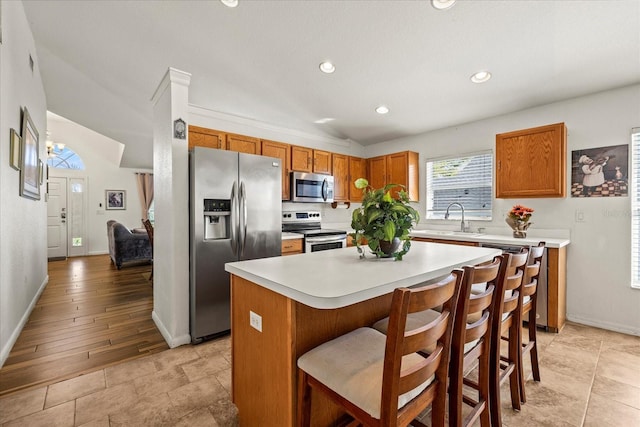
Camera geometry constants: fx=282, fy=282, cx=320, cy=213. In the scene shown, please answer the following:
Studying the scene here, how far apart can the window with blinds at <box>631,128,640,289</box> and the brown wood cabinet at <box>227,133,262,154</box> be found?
3993 millimetres

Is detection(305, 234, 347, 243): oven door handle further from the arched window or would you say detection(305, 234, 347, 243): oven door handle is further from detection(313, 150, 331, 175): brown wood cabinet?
the arched window

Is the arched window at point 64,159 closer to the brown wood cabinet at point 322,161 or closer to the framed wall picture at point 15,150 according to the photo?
the framed wall picture at point 15,150

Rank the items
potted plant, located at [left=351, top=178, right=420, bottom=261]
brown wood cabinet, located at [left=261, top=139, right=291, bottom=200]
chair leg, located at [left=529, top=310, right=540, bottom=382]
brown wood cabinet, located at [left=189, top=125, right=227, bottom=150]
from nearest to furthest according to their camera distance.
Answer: potted plant, located at [left=351, top=178, right=420, bottom=261] → chair leg, located at [left=529, top=310, right=540, bottom=382] → brown wood cabinet, located at [left=189, top=125, right=227, bottom=150] → brown wood cabinet, located at [left=261, top=139, right=291, bottom=200]

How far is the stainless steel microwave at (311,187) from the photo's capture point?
4.05m

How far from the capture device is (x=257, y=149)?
3729mm

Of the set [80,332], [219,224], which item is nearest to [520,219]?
[219,224]

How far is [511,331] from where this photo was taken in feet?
5.84

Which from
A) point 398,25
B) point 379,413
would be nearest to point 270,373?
point 379,413

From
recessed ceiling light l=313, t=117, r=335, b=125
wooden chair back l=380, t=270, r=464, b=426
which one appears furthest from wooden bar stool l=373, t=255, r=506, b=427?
recessed ceiling light l=313, t=117, r=335, b=125

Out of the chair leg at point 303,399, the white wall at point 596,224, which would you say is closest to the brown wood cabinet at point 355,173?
the white wall at point 596,224

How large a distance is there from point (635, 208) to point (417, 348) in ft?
11.0

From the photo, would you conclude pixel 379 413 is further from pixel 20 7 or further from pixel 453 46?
pixel 20 7

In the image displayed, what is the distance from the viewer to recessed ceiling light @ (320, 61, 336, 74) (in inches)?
116

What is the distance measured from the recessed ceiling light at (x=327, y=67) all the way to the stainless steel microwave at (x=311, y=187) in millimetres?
1432
